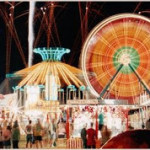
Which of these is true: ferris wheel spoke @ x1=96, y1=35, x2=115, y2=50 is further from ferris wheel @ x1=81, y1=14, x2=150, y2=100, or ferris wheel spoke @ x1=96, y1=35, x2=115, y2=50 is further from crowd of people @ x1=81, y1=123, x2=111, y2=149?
crowd of people @ x1=81, y1=123, x2=111, y2=149

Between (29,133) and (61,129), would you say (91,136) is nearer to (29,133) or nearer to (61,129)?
(61,129)

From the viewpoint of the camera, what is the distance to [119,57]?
13.9m

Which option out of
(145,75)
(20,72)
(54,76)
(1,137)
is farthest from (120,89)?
(1,137)

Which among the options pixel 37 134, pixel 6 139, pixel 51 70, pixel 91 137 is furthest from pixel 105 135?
pixel 51 70

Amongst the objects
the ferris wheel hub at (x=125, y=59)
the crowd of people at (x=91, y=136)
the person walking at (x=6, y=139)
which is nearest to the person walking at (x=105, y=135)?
the crowd of people at (x=91, y=136)

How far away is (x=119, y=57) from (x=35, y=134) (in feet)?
12.3

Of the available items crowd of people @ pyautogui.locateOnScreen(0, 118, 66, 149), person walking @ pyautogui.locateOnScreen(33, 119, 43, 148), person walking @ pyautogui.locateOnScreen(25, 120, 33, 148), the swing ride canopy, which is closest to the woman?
crowd of people @ pyautogui.locateOnScreen(0, 118, 66, 149)

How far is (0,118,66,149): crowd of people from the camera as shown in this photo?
39.1 ft

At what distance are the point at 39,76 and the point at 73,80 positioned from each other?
1.14 metres

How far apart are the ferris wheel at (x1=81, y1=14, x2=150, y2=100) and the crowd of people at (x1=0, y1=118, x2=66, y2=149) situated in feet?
5.70

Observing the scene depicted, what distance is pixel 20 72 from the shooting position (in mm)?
13492

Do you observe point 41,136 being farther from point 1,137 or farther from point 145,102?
point 145,102

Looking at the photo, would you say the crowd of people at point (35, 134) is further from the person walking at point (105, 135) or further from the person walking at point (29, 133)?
the person walking at point (105, 135)

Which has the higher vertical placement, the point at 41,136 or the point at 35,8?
the point at 35,8
